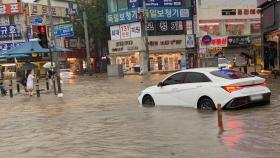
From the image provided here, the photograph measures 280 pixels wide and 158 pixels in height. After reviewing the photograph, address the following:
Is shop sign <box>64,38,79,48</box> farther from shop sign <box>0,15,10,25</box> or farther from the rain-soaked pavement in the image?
the rain-soaked pavement

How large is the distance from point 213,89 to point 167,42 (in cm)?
4450

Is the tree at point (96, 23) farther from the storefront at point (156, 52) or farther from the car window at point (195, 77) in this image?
the car window at point (195, 77)

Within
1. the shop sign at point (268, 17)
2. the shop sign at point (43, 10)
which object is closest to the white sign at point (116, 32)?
the shop sign at point (43, 10)

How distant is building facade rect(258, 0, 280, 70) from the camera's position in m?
29.7

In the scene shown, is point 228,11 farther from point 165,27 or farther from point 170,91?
point 170,91

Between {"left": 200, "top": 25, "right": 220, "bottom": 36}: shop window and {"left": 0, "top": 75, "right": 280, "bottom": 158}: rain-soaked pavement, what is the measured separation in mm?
42024

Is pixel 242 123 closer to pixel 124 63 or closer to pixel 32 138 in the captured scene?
pixel 32 138

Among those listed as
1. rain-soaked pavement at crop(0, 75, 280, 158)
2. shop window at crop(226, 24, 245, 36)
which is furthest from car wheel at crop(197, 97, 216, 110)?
shop window at crop(226, 24, 245, 36)

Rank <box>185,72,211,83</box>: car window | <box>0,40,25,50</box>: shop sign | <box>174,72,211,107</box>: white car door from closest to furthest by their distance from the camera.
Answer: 1. <box>174,72,211,107</box>: white car door
2. <box>185,72,211,83</box>: car window
3. <box>0,40,25,50</box>: shop sign

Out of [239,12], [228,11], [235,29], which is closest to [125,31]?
[228,11]

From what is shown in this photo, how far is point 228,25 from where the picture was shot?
59.3 meters

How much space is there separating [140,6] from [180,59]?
8.48 m

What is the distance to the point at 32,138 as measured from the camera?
37.9 feet

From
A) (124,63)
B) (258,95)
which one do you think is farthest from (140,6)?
(258,95)
